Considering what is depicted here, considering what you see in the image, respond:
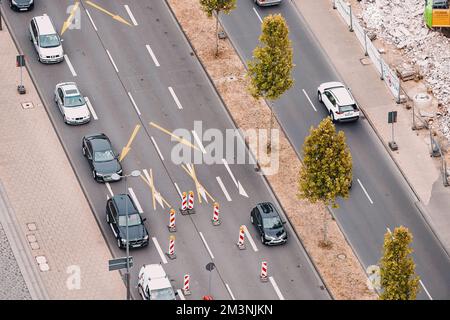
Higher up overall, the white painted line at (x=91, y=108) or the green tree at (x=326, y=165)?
the green tree at (x=326, y=165)

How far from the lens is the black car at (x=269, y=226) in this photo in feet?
334

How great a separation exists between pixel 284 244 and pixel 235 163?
900 cm

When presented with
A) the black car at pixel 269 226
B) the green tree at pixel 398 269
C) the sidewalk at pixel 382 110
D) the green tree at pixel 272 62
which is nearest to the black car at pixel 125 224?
the black car at pixel 269 226

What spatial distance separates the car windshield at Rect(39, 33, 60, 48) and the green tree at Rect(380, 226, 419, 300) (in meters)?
35.2

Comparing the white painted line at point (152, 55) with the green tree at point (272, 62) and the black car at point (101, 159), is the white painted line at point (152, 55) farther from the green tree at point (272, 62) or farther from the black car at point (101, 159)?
the black car at point (101, 159)

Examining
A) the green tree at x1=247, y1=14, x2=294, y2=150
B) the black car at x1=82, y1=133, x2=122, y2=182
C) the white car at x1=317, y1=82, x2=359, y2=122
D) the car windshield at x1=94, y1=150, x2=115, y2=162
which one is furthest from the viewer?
the white car at x1=317, y1=82, x2=359, y2=122

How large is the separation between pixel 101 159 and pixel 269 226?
13.1 m

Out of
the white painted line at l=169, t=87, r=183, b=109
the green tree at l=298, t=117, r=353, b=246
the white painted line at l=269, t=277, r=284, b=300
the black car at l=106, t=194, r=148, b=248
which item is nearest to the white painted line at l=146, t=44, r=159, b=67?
the white painted line at l=169, t=87, r=183, b=109

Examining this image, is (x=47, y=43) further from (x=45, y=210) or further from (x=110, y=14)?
(x=45, y=210)

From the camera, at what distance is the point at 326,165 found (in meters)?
99.9

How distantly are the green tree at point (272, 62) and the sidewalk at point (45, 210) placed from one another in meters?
14.9

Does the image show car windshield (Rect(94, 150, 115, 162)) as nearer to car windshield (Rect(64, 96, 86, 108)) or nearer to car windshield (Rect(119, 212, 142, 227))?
car windshield (Rect(64, 96, 86, 108))

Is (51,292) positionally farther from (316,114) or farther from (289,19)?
(289,19)

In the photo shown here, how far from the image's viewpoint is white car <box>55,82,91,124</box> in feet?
362
